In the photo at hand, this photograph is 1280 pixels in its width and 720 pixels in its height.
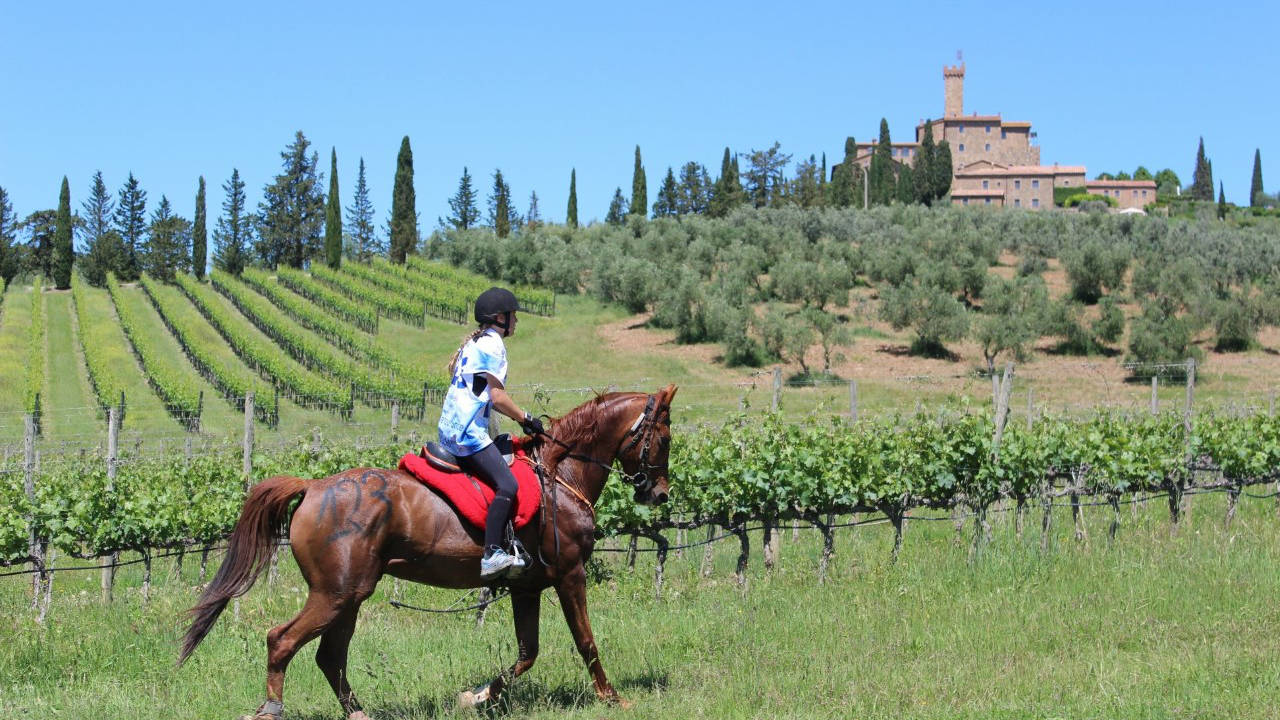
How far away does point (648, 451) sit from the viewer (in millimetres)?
6266

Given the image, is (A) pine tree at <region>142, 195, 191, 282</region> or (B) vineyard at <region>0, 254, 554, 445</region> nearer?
(B) vineyard at <region>0, 254, 554, 445</region>

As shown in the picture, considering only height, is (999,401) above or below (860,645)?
above

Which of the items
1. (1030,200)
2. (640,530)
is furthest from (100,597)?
(1030,200)

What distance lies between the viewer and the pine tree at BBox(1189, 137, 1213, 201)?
99.6 meters

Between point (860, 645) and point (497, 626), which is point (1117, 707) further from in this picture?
point (497, 626)

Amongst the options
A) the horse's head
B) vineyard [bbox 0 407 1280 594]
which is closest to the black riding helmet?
the horse's head

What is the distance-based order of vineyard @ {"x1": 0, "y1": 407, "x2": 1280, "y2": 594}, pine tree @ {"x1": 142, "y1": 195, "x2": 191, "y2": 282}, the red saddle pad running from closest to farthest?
the red saddle pad
vineyard @ {"x1": 0, "y1": 407, "x2": 1280, "y2": 594}
pine tree @ {"x1": 142, "y1": 195, "x2": 191, "y2": 282}

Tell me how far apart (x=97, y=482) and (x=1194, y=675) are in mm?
9506

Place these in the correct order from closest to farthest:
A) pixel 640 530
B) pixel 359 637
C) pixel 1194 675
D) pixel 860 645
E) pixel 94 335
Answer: pixel 1194 675, pixel 860 645, pixel 359 637, pixel 640 530, pixel 94 335

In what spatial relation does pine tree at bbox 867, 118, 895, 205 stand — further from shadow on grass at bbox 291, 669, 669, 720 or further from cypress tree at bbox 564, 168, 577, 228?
shadow on grass at bbox 291, 669, 669, 720

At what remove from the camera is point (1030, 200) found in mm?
94125

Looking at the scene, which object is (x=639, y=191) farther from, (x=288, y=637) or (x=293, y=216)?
(x=288, y=637)

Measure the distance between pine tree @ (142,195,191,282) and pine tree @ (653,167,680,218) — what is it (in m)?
36.7

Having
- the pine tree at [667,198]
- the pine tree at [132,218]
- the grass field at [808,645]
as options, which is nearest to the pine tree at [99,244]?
the pine tree at [132,218]
